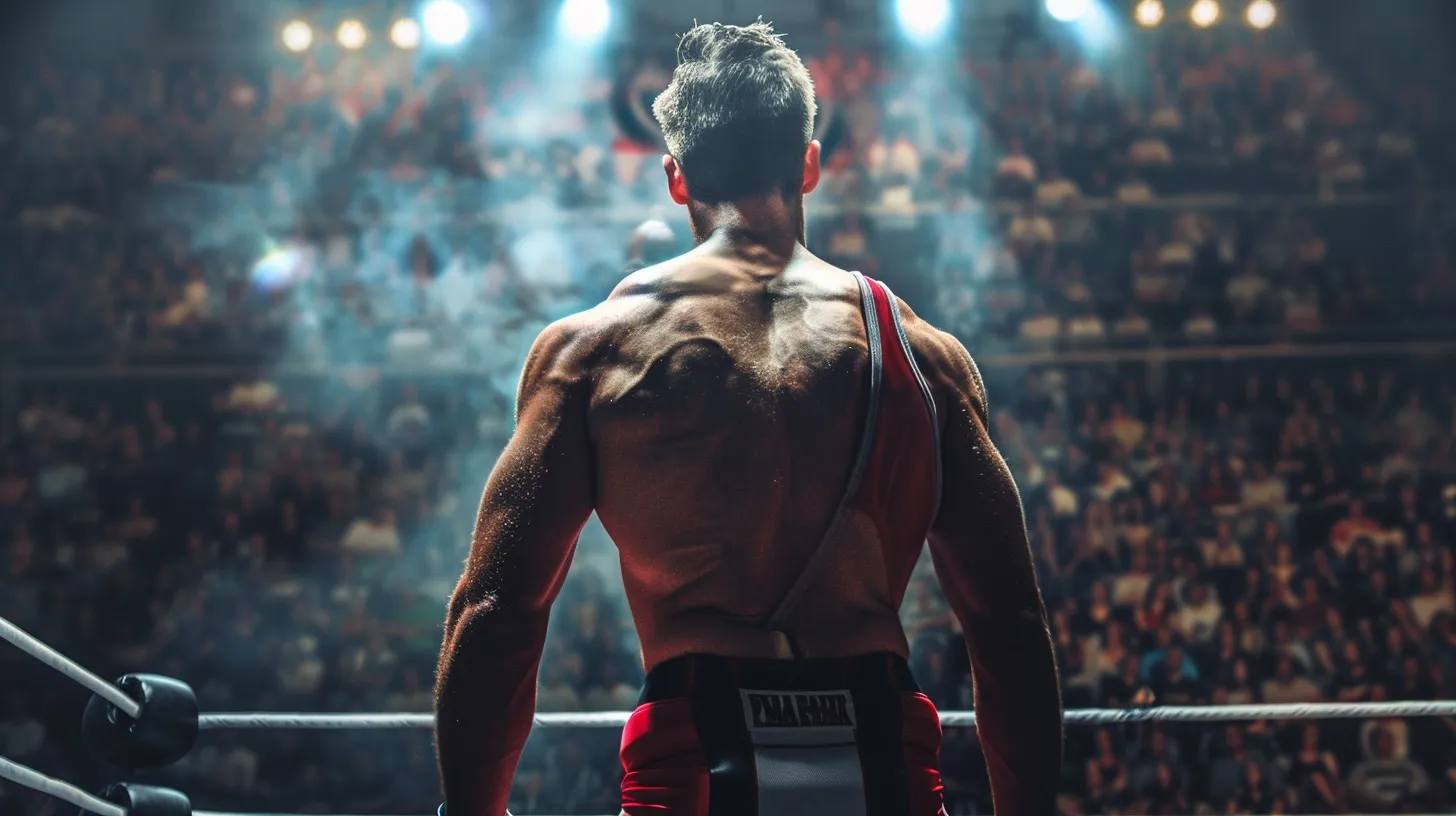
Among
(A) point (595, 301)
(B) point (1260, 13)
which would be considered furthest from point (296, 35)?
(B) point (1260, 13)

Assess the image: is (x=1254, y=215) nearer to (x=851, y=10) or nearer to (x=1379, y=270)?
(x=1379, y=270)

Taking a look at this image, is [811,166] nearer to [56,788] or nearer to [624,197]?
[56,788]

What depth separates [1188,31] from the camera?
27.2ft

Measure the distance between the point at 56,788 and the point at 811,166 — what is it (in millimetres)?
1570

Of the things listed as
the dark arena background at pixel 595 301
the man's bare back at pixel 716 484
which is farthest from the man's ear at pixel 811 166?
the dark arena background at pixel 595 301

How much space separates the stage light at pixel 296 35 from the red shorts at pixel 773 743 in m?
8.28

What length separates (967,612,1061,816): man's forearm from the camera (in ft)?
3.76

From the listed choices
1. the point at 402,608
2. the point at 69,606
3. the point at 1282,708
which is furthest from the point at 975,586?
the point at 69,606

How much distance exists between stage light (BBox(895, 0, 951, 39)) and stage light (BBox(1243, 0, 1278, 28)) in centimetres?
209

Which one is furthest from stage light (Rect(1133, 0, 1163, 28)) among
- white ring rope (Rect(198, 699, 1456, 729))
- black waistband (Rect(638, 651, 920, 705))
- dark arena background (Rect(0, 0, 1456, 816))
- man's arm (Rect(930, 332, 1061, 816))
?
black waistband (Rect(638, 651, 920, 705))

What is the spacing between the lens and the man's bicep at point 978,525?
1.16 m

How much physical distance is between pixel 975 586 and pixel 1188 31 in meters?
8.18

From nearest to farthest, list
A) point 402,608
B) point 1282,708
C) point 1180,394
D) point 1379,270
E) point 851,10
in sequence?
point 1282,708
point 402,608
point 1180,394
point 1379,270
point 851,10

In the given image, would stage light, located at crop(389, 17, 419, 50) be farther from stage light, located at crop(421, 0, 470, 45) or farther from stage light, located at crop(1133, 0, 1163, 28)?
stage light, located at crop(1133, 0, 1163, 28)
